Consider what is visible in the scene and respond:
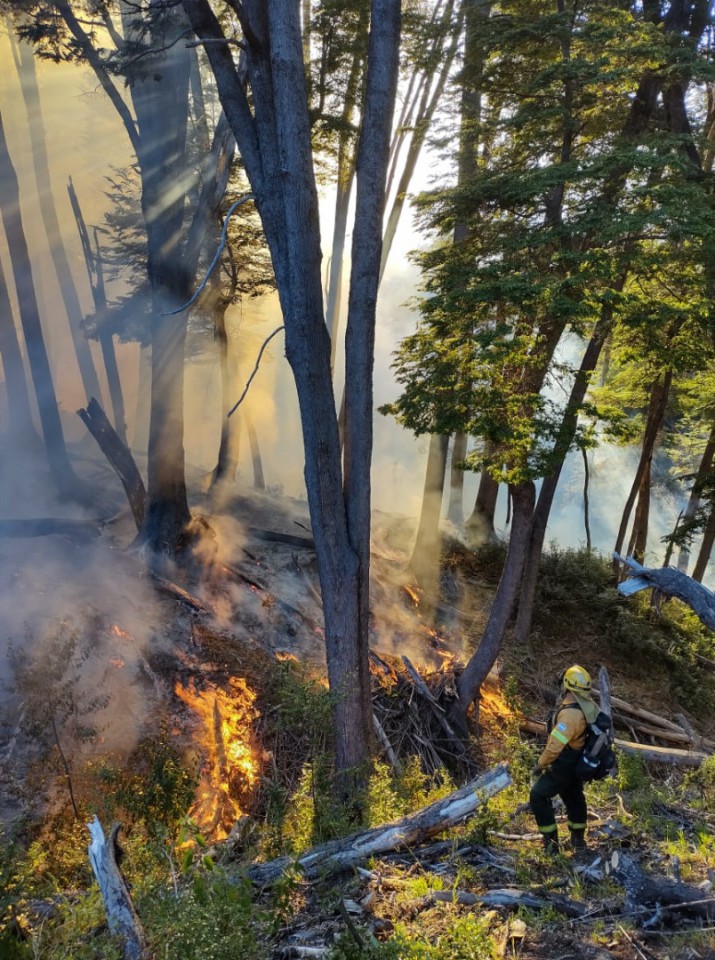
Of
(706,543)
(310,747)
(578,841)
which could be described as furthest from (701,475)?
(578,841)

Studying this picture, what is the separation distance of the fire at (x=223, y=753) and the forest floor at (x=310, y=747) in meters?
0.03

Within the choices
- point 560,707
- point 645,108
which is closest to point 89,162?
point 645,108

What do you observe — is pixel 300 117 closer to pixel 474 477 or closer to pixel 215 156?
pixel 215 156

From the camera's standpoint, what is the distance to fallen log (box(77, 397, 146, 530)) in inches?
427

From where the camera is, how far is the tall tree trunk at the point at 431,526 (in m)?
14.7

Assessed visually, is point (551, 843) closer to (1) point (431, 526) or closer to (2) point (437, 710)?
(2) point (437, 710)

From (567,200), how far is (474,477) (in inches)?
1495

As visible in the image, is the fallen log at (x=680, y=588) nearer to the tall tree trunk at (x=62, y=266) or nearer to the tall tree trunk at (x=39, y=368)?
the tall tree trunk at (x=39, y=368)

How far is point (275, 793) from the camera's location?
6387mm

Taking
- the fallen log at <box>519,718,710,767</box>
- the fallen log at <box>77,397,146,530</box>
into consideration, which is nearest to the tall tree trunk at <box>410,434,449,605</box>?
the fallen log at <box>519,718,710,767</box>

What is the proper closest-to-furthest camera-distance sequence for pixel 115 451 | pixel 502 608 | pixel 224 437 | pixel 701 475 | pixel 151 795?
pixel 151 795 → pixel 502 608 → pixel 115 451 → pixel 701 475 → pixel 224 437

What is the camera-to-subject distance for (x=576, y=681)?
4812 mm

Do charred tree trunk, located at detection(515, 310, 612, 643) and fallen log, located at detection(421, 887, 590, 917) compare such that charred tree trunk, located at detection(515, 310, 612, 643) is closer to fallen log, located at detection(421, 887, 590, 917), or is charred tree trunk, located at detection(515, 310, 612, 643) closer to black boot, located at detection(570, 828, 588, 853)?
black boot, located at detection(570, 828, 588, 853)

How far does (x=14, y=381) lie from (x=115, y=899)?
13.9m
